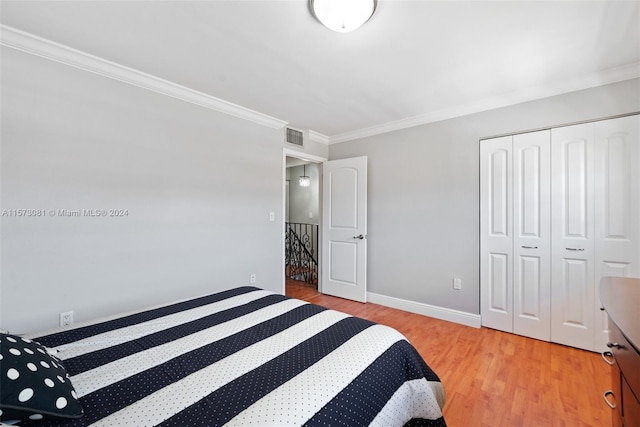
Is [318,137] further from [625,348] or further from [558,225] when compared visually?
[625,348]

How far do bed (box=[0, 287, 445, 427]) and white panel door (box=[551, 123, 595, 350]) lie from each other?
6.24 feet

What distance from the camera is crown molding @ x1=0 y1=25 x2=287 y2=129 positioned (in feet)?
6.00

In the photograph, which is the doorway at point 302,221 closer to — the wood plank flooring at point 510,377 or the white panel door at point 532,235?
the wood plank flooring at point 510,377

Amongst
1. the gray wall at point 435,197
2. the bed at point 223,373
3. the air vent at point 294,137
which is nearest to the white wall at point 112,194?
the air vent at point 294,137

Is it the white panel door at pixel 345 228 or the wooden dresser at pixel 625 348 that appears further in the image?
the white panel door at pixel 345 228

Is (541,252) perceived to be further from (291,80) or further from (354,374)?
(291,80)

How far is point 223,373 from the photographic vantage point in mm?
1089

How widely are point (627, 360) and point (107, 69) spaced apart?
3470 millimetres

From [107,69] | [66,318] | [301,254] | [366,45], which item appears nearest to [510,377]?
[366,45]

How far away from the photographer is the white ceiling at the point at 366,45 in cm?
162

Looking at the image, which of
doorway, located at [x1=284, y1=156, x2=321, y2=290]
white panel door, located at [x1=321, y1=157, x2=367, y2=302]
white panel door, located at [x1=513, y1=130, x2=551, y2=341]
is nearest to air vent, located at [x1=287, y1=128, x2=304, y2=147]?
white panel door, located at [x1=321, y1=157, x2=367, y2=302]

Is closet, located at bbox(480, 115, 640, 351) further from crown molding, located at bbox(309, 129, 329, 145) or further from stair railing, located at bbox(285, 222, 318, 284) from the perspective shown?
stair railing, located at bbox(285, 222, 318, 284)

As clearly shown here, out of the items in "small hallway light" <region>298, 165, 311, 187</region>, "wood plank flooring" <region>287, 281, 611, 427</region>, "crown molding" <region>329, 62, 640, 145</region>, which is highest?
"crown molding" <region>329, 62, 640, 145</region>

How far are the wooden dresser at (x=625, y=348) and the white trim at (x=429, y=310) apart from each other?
176 centimetres
